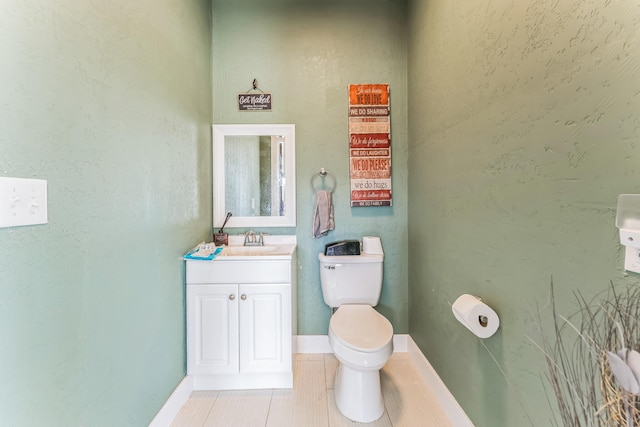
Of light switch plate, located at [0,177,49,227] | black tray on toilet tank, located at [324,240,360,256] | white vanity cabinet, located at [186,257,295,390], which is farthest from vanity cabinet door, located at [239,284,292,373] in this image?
light switch plate, located at [0,177,49,227]

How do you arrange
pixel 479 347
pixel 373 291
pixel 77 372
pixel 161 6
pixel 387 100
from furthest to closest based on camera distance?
pixel 387 100 < pixel 373 291 < pixel 161 6 < pixel 479 347 < pixel 77 372

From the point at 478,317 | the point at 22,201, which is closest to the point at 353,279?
the point at 478,317

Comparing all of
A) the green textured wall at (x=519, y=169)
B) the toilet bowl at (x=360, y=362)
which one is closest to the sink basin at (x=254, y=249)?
the toilet bowl at (x=360, y=362)

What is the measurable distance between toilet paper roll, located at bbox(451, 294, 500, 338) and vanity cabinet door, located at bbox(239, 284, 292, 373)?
3.09 feet

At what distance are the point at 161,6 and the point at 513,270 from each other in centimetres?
199

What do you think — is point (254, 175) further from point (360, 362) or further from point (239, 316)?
point (360, 362)

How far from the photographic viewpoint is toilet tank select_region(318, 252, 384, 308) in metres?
1.88

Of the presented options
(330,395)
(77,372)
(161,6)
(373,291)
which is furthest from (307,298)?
(161,6)

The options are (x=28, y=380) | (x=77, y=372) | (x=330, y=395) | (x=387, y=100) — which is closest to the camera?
(x=28, y=380)

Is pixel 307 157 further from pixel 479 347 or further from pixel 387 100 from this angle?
pixel 479 347

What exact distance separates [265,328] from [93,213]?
108cm

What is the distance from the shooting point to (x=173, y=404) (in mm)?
1441

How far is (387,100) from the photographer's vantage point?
2039mm

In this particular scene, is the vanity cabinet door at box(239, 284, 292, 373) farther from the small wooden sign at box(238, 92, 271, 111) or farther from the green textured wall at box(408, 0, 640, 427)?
the small wooden sign at box(238, 92, 271, 111)
